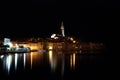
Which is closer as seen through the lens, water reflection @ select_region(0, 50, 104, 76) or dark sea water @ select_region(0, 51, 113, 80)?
dark sea water @ select_region(0, 51, 113, 80)

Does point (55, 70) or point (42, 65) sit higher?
→ point (42, 65)

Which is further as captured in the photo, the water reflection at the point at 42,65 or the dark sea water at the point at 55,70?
the water reflection at the point at 42,65

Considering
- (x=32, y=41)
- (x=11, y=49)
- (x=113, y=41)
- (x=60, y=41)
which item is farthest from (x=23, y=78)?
(x=60, y=41)

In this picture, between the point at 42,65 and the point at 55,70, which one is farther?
the point at 42,65

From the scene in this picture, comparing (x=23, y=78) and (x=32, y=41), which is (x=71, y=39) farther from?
(x=23, y=78)

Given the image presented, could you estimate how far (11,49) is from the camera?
46938mm

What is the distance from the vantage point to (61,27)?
193 ft

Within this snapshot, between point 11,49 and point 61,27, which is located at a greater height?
point 61,27

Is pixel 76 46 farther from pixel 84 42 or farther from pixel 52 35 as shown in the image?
pixel 52 35

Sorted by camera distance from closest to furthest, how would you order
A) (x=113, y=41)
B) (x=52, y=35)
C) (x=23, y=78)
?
(x=23, y=78) < (x=113, y=41) < (x=52, y=35)

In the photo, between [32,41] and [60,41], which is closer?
[32,41]

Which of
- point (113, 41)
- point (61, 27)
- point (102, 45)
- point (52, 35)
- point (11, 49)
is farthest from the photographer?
point (52, 35)

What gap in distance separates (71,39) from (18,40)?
33.0 feet

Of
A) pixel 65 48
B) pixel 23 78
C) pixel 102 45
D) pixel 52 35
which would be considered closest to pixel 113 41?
pixel 102 45
